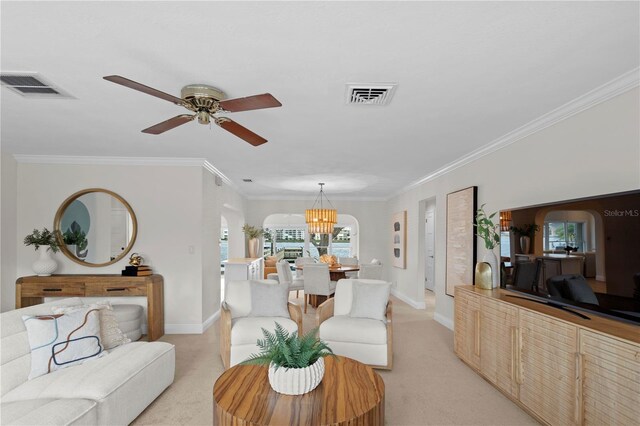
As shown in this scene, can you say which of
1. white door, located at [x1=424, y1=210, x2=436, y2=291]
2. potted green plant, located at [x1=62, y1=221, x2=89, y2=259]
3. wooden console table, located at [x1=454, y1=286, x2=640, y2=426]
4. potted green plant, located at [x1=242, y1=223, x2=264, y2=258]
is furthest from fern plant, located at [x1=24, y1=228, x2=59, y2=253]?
white door, located at [x1=424, y1=210, x2=436, y2=291]

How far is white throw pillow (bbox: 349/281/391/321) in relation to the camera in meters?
3.91

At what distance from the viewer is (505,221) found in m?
3.40

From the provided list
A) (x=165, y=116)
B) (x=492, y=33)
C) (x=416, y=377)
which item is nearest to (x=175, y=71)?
(x=165, y=116)

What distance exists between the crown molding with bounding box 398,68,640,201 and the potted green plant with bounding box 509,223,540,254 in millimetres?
933

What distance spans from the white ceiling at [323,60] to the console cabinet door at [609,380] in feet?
5.56

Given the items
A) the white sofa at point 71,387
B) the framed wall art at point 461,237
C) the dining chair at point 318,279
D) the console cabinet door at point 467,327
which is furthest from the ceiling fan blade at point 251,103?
the dining chair at point 318,279

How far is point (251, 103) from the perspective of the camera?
207 centimetres

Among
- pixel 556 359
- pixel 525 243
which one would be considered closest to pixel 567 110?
pixel 525 243

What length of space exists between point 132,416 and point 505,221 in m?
3.63

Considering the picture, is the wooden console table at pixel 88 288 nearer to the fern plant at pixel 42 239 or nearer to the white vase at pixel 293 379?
the fern plant at pixel 42 239

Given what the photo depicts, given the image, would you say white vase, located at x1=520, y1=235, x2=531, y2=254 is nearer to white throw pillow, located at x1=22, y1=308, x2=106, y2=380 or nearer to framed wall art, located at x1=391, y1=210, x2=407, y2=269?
white throw pillow, located at x1=22, y1=308, x2=106, y2=380

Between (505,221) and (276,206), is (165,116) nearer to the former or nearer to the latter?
(505,221)

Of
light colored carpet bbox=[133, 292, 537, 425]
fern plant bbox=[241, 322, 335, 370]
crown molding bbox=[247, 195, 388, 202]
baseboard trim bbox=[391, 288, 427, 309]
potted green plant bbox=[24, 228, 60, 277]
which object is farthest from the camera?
crown molding bbox=[247, 195, 388, 202]

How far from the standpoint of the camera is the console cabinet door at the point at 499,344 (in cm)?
280
